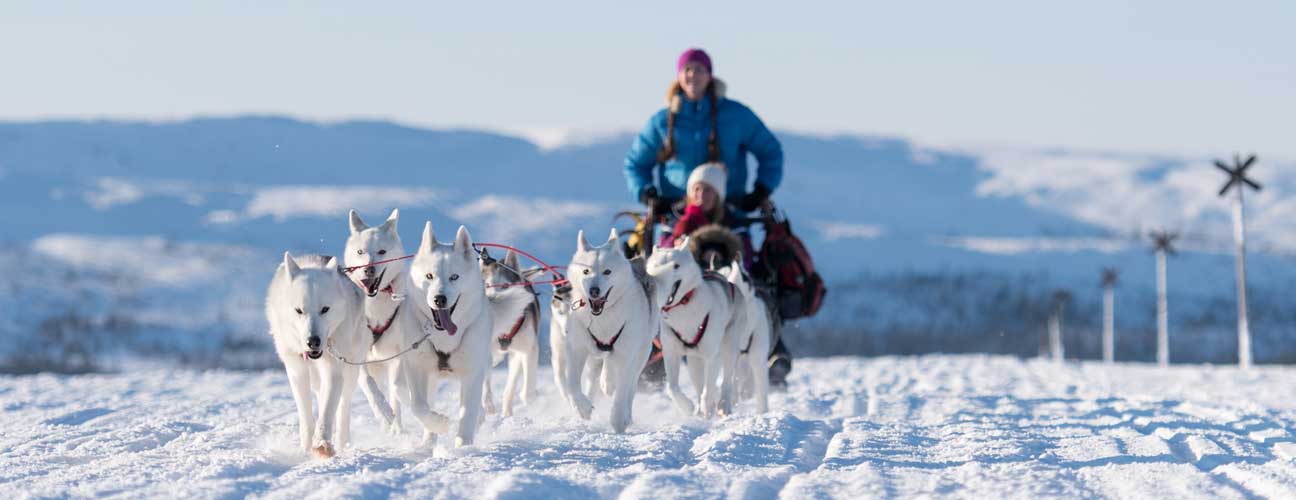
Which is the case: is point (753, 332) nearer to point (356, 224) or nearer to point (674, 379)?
point (674, 379)

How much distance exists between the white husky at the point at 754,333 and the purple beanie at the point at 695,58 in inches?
49.9

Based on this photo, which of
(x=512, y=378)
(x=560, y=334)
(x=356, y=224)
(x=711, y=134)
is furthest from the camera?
(x=711, y=134)

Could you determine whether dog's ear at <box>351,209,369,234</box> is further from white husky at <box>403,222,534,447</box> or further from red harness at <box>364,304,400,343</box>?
red harness at <box>364,304,400,343</box>

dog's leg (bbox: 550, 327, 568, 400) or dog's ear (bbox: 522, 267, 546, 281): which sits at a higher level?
dog's ear (bbox: 522, 267, 546, 281)

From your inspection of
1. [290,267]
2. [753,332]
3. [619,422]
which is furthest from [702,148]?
[290,267]

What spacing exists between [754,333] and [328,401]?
11.1 ft

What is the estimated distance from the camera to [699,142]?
33.9ft

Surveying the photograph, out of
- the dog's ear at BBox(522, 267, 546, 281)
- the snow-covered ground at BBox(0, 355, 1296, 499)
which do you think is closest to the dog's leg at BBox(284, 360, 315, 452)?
the snow-covered ground at BBox(0, 355, 1296, 499)

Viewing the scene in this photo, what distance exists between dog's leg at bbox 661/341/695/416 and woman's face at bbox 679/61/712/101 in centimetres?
182

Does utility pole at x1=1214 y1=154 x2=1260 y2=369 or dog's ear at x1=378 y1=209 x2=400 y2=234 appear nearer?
dog's ear at x1=378 y1=209 x2=400 y2=234

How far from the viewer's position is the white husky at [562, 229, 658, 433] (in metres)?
8.08

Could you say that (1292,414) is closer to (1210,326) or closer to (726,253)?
(726,253)

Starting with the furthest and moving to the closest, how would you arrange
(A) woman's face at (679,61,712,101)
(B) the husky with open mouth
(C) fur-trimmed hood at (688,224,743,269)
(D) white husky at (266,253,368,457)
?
(A) woman's face at (679,61,712,101) < (C) fur-trimmed hood at (688,224,743,269) < (B) the husky with open mouth < (D) white husky at (266,253,368,457)

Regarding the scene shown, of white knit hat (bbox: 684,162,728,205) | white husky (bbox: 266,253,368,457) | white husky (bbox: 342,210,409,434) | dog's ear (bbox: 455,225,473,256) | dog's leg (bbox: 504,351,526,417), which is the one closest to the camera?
white husky (bbox: 266,253,368,457)
